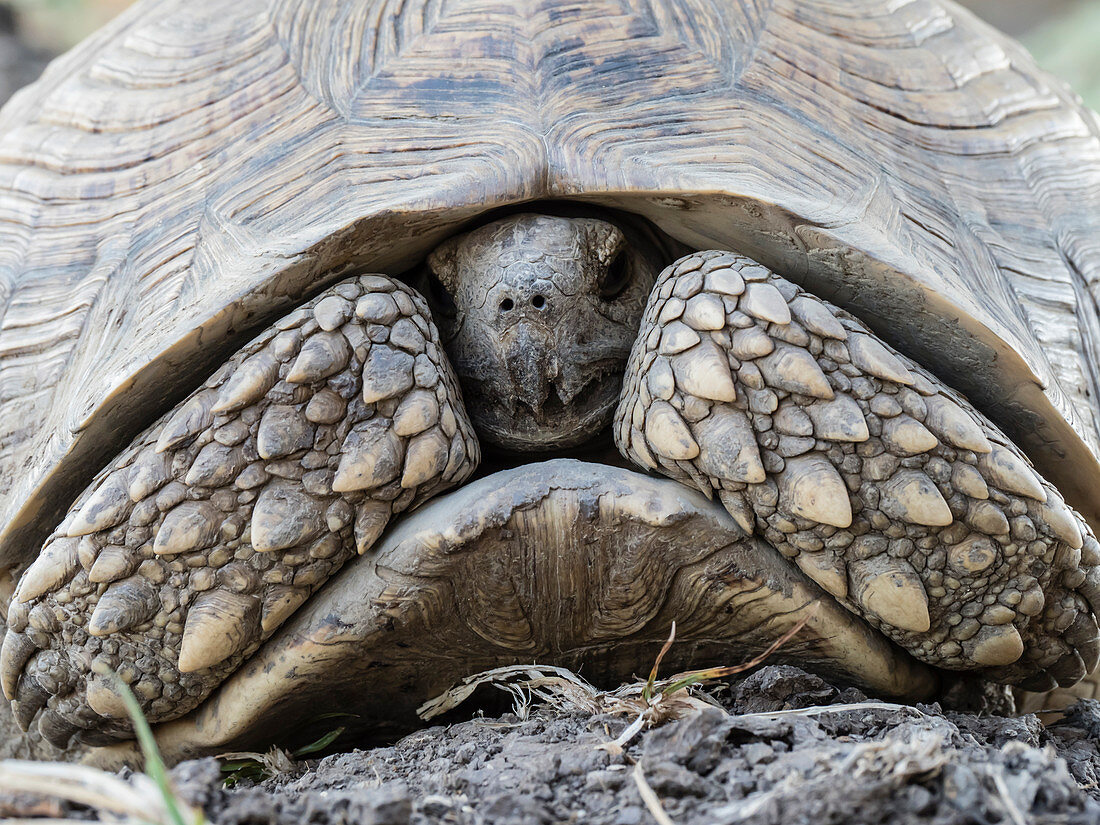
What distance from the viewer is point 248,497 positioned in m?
1.88

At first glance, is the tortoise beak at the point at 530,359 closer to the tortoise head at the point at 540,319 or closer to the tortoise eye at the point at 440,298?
the tortoise head at the point at 540,319

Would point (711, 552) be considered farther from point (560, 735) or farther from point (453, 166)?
point (453, 166)

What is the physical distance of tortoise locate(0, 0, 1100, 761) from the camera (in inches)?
Answer: 73.9

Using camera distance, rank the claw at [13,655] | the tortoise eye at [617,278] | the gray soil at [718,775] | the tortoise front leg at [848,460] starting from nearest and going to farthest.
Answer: the gray soil at [718,775] < the tortoise front leg at [848,460] < the claw at [13,655] < the tortoise eye at [617,278]

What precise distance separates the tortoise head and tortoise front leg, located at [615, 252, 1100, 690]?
0.71ft

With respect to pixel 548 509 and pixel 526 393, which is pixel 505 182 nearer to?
pixel 526 393

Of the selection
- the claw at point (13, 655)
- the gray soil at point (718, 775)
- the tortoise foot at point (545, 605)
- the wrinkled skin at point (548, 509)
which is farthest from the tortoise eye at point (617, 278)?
Result: the claw at point (13, 655)

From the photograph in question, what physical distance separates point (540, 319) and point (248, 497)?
679mm

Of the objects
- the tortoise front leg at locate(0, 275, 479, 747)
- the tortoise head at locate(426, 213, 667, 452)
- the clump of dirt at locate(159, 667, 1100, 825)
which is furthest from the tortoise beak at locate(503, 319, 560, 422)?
the clump of dirt at locate(159, 667, 1100, 825)

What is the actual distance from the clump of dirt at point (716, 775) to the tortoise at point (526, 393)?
10.6 inches

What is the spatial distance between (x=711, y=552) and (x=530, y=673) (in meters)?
0.44

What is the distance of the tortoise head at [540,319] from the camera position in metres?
2.05

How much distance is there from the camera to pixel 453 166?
198 cm

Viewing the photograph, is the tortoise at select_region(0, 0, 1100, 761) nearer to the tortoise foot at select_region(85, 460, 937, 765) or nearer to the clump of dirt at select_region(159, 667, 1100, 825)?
the tortoise foot at select_region(85, 460, 937, 765)
